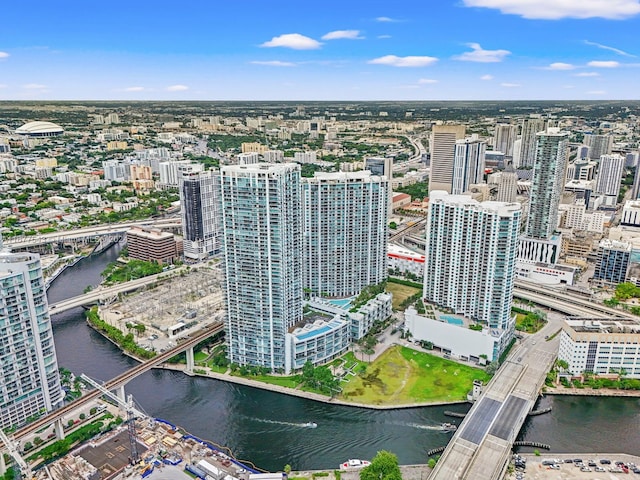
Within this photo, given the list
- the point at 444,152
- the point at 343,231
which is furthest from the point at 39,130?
the point at 343,231

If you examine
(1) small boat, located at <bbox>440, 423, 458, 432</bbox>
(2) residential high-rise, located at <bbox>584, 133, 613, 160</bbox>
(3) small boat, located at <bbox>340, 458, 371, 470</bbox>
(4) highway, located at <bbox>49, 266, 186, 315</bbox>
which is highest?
(2) residential high-rise, located at <bbox>584, 133, 613, 160</bbox>

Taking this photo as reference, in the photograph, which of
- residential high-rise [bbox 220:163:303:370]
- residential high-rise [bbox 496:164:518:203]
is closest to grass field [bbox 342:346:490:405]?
residential high-rise [bbox 220:163:303:370]

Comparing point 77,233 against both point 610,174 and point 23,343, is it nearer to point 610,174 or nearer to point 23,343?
point 23,343

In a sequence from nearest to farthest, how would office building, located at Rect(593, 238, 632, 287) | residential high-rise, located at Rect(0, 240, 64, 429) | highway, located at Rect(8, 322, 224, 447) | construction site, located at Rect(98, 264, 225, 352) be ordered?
highway, located at Rect(8, 322, 224, 447) < residential high-rise, located at Rect(0, 240, 64, 429) < construction site, located at Rect(98, 264, 225, 352) < office building, located at Rect(593, 238, 632, 287)

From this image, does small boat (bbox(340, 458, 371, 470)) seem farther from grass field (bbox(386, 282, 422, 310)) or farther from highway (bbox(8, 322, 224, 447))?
grass field (bbox(386, 282, 422, 310))

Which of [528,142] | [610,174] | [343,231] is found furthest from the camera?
[528,142]

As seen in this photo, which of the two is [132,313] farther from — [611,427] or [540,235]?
[540,235]

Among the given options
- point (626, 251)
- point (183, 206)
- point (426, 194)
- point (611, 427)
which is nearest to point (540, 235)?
point (626, 251)
